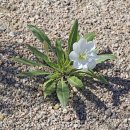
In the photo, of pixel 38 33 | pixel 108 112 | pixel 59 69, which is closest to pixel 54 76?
pixel 59 69

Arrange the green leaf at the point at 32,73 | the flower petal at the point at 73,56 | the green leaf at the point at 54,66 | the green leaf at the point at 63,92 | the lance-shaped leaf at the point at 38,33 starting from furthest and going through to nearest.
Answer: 1. the lance-shaped leaf at the point at 38,33
2. the green leaf at the point at 54,66
3. the green leaf at the point at 32,73
4. the green leaf at the point at 63,92
5. the flower petal at the point at 73,56

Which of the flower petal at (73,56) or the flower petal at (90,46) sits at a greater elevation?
the flower petal at (90,46)

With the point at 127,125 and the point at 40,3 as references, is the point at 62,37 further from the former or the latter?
the point at 127,125

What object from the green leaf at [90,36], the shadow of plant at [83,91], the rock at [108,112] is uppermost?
the green leaf at [90,36]

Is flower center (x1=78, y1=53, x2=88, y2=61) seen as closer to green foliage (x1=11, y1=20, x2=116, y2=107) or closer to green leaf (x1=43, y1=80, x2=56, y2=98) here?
green foliage (x1=11, y1=20, x2=116, y2=107)

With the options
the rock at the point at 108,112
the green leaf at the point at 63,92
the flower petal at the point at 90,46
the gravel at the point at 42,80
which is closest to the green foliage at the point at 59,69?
the green leaf at the point at 63,92

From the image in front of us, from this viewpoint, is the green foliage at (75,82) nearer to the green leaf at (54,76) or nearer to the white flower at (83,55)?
the green leaf at (54,76)

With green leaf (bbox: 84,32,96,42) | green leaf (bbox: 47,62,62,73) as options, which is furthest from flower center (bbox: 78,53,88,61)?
green leaf (bbox: 84,32,96,42)

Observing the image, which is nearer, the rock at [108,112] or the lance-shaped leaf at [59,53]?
the rock at [108,112]
